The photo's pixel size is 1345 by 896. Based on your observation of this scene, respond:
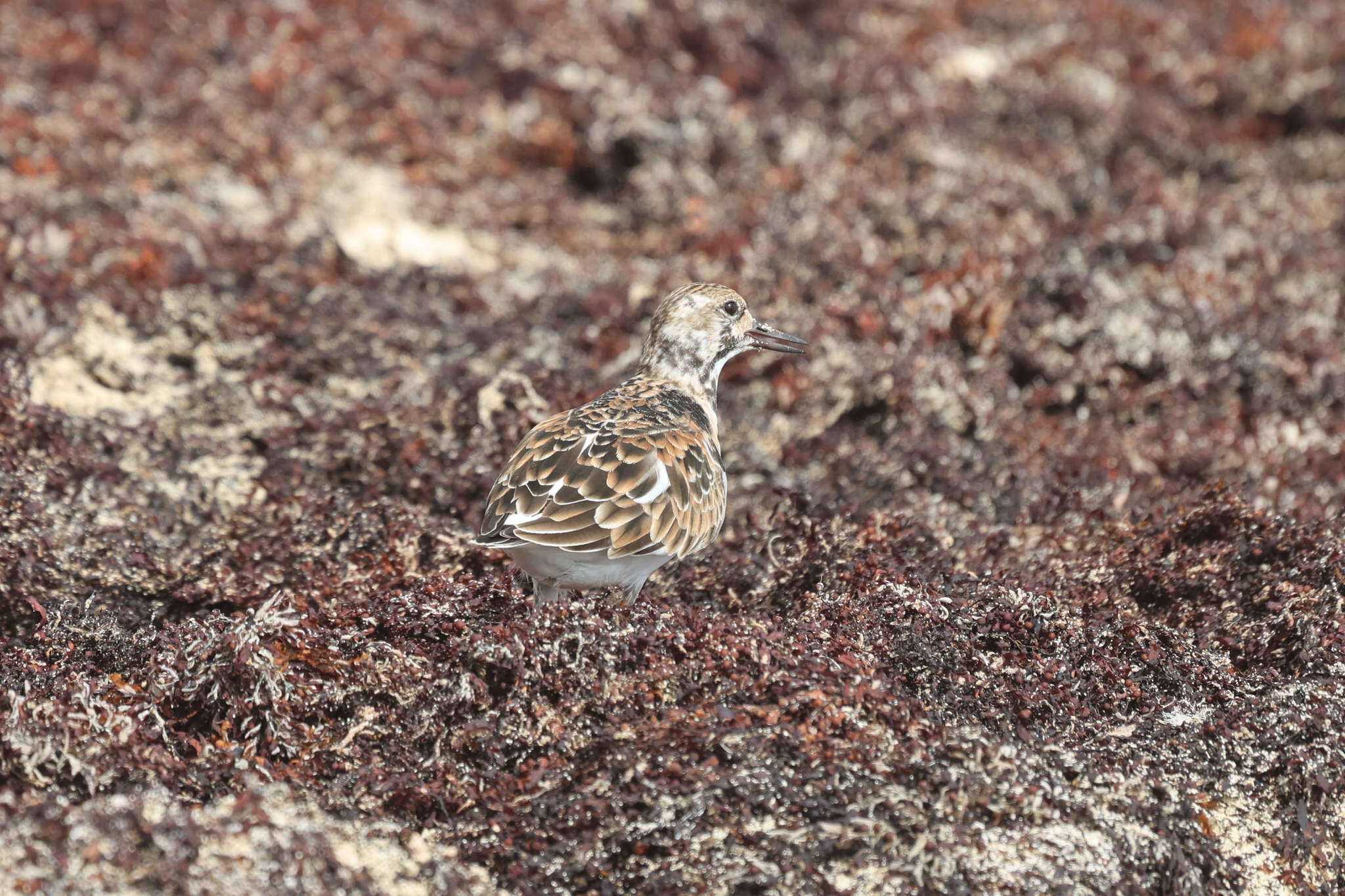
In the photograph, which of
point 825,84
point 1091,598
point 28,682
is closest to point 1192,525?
point 1091,598

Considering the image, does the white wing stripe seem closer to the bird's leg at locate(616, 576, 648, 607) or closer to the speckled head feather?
the bird's leg at locate(616, 576, 648, 607)

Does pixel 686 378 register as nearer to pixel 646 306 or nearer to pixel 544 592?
pixel 544 592

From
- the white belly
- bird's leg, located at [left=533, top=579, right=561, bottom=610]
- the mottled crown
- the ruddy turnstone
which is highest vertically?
the mottled crown

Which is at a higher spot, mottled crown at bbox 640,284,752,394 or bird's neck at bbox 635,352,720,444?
mottled crown at bbox 640,284,752,394

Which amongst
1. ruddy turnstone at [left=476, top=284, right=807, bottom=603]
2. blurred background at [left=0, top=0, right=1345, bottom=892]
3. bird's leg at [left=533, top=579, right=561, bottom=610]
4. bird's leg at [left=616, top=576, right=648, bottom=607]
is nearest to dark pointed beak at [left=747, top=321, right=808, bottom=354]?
ruddy turnstone at [left=476, top=284, right=807, bottom=603]

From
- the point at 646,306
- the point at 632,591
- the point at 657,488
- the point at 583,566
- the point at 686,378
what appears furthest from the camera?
the point at 646,306

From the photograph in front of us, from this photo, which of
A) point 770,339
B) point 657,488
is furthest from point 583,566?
point 770,339

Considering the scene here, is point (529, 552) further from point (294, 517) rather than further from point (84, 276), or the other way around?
point (84, 276)
